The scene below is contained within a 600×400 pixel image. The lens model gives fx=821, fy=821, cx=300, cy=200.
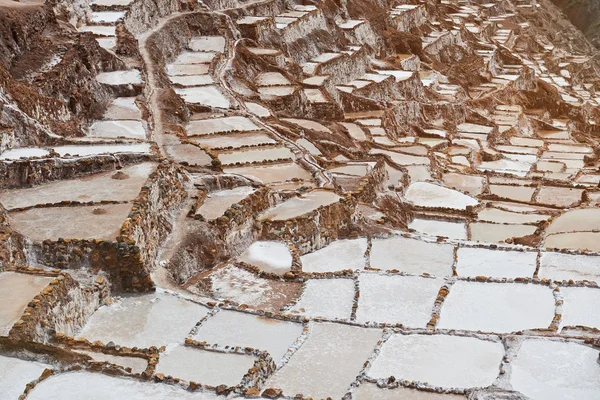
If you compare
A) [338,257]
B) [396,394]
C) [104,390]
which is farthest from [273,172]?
[104,390]

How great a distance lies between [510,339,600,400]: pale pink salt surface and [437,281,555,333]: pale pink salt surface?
1.75m

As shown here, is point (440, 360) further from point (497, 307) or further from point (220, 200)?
point (220, 200)

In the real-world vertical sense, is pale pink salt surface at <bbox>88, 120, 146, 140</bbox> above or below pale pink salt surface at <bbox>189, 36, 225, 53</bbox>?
below

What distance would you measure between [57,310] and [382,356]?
5.36 metres

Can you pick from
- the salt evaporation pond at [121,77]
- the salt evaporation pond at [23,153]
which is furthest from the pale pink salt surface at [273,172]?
the salt evaporation pond at [121,77]

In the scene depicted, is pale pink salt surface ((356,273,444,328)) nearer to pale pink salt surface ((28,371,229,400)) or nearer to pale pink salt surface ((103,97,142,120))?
pale pink salt surface ((28,371,229,400))

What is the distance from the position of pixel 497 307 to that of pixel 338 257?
4702 millimetres

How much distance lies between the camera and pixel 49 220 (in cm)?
1659

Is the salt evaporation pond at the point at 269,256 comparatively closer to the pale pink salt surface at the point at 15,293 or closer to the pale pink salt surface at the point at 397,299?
the pale pink salt surface at the point at 397,299

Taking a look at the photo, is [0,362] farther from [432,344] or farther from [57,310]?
[432,344]

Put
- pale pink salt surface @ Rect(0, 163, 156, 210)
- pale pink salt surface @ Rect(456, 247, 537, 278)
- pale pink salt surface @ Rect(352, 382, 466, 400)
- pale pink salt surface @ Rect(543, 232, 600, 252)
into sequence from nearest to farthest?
1. pale pink salt surface @ Rect(352, 382, 466, 400)
2. pale pink salt surface @ Rect(0, 163, 156, 210)
3. pale pink salt surface @ Rect(456, 247, 537, 278)
4. pale pink salt surface @ Rect(543, 232, 600, 252)

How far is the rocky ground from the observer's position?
1276 centimetres

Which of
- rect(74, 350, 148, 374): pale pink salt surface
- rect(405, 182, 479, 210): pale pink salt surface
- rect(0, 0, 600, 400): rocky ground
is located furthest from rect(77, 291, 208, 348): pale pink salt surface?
rect(405, 182, 479, 210): pale pink salt surface

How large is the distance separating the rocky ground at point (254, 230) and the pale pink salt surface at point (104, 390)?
28 mm
